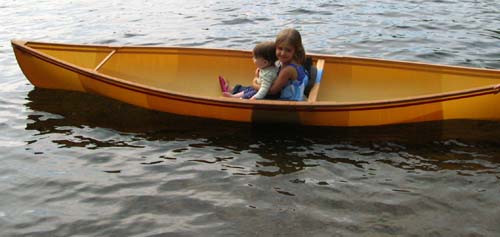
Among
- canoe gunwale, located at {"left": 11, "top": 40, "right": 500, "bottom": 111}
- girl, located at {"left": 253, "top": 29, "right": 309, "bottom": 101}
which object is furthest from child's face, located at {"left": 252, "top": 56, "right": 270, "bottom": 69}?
canoe gunwale, located at {"left": 11, "top": 40, "right": 500, "bottom": 111}

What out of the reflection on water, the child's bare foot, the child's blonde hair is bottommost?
the reflection on water

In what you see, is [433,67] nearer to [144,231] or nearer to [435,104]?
[435,104]

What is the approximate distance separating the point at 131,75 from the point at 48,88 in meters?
1.22

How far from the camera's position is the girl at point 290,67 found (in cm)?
668

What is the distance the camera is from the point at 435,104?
21.0ft

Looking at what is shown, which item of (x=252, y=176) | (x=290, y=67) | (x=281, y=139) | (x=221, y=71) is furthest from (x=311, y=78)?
(x=252, y=176)

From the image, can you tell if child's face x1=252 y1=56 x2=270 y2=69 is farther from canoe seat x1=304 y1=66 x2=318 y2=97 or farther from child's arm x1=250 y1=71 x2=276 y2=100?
canoe seat x1=304 y1=66 x2=318 y2=97

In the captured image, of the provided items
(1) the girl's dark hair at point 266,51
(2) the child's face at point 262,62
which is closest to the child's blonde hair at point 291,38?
(1) the girl's dark hair at point 266,51

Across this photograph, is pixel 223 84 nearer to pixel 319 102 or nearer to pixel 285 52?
pixel 285 52

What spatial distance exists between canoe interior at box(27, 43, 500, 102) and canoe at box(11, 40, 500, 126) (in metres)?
0.01

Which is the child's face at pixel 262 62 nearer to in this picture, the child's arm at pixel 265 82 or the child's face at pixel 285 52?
the child's arm at pixel 265 82

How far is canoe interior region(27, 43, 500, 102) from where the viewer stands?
757 centimetres

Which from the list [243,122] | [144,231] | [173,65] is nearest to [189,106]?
[243,122]

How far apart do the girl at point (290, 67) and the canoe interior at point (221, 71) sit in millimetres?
884
